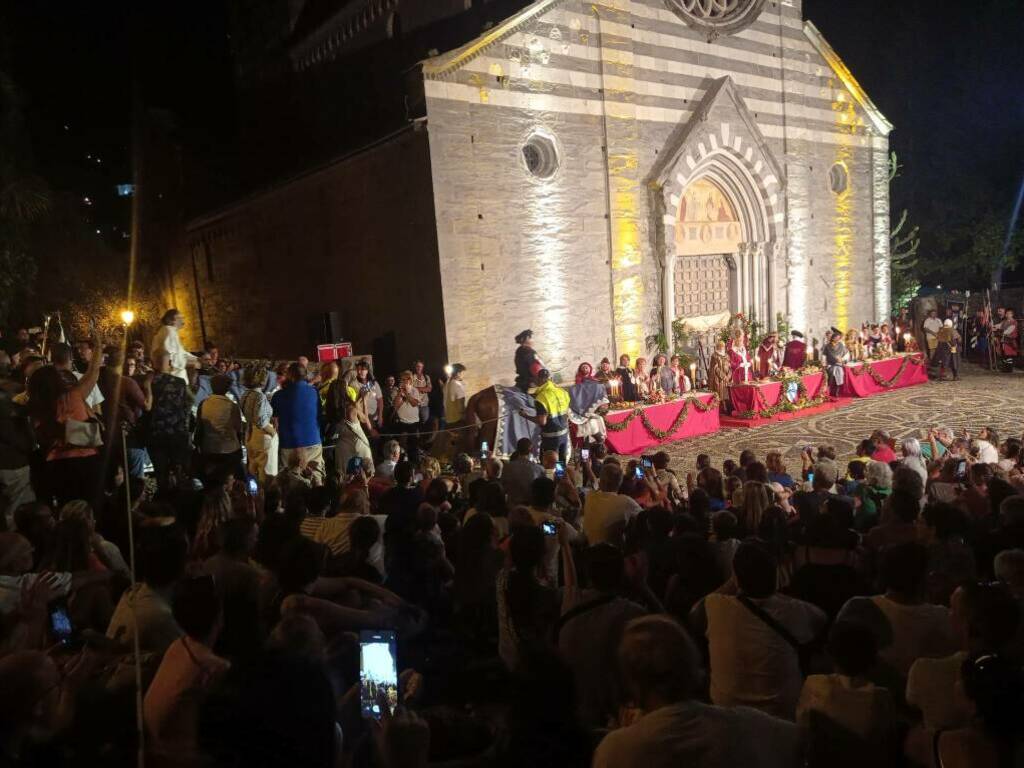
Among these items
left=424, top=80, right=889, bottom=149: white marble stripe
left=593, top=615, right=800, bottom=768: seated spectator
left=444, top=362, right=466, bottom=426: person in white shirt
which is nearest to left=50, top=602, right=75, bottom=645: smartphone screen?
left=593, top=615, right=800, bottom=768: seated spectator

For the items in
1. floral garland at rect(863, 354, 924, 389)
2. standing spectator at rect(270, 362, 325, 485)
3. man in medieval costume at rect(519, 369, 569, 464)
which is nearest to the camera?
standing spectator at rect(270, 362, 325, 485)

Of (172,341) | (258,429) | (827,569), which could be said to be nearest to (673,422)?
(258,429)

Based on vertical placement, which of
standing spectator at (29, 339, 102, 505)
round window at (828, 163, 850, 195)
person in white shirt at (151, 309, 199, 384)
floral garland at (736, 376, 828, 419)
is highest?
round window at (828, 163, 850, 195)

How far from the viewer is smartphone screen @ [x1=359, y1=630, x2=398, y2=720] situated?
306 cm

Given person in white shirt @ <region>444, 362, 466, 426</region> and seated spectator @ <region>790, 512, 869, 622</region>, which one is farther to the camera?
person in white shirt @ <region>444, 362, 466, 426</region>

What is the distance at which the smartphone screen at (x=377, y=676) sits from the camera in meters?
3.06

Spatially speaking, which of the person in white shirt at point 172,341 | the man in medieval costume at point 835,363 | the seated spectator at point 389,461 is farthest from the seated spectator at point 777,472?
the man in medieval costume at point 835,363

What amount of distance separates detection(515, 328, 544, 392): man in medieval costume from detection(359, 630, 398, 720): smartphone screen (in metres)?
10.6

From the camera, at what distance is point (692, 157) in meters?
17.2

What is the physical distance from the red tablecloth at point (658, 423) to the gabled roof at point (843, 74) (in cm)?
1088

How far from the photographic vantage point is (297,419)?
8.18 meters

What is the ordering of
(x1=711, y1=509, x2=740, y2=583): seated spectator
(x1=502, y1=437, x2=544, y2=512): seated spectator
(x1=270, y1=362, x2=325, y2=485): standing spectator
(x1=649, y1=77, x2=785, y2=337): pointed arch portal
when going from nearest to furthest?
1. (x1=711, y1=509, x2=740, y2=583): seated spectator
2. (x1=502, y1=437, x2=544, y2=512): seated spectator
3. (x1=270, y1=362, x2=325, y2=485): standing spectator
4. (x1=649, y1=77, x2=785, y2=337): pointed arch portal

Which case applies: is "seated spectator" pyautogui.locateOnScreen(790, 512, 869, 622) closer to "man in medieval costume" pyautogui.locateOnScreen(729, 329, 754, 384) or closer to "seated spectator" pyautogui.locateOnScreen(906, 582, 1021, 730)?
"seated spectator" pyautogui.locateOnScreen(906, 582, 1021, 730)

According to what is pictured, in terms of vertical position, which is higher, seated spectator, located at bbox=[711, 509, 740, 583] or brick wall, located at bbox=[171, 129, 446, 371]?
brick wall, located at bbox=[171, 129, 446, 371]
